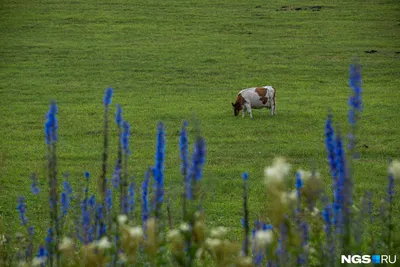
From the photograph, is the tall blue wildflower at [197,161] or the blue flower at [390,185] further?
the blue flower at [390,185]

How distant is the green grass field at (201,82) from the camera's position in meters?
18.2

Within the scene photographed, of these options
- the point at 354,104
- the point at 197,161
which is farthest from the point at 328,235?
the point at 197,161

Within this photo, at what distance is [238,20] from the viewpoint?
50.9 meters

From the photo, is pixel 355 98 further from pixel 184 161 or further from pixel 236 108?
pixel 236 108

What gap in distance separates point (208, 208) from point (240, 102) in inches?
499

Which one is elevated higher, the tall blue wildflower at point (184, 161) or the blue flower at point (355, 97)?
the blue flower at point (355, 97)

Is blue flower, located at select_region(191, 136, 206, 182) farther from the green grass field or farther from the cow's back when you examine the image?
the cow's back

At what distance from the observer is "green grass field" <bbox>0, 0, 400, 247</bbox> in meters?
18.2

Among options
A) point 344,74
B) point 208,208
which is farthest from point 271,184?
point 344,74

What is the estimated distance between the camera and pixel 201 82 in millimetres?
34250

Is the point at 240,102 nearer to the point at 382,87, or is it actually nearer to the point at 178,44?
the point at 382,87

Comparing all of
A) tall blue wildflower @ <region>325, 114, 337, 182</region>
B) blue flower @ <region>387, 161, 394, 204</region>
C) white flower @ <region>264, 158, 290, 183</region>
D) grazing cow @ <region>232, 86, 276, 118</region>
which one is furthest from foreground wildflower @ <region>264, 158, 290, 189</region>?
grazing cow @ <region>232, 86, 276, 118</region>

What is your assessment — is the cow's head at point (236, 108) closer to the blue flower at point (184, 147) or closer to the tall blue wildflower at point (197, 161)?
the blue flower at point (184, 147)

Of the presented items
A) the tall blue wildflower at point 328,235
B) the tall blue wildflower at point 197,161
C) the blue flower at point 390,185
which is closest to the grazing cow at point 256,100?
the blue flower at point 390,185
